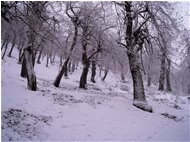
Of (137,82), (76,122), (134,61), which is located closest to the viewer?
(76,122)

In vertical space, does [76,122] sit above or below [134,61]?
below

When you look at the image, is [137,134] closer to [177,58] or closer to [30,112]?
[30,112]

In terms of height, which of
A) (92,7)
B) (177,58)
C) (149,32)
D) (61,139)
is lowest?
(61,139)

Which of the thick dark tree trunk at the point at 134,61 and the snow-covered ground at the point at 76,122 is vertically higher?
the thick dark tree trunk at the point at 134,61

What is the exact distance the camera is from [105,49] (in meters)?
20.7

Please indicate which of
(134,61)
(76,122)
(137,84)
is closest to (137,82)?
(137,84)

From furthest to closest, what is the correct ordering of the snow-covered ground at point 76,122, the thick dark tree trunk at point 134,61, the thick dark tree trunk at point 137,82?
the thick dark tree trunk at point 137,82
the thick dark tree trunk at point 134,61
the snow-covered ground at point 76,122

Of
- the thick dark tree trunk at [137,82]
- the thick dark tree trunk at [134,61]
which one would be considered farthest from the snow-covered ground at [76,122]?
the thick dark tree trunk at [137,82]

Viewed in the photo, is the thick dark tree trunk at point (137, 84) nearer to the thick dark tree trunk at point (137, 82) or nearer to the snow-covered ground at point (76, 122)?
the thick dark tree trunk at point (137, 82)

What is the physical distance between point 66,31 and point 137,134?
13217mm

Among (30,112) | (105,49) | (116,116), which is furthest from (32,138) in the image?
(105,49)

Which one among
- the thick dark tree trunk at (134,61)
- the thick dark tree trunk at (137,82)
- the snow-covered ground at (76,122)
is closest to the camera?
the snow-covered ground at (76,122)

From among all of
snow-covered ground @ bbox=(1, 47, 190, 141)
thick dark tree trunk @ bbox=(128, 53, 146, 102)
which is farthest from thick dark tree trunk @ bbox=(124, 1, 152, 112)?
snow-covered ground @ bbox=(1, 47, 190, 141)

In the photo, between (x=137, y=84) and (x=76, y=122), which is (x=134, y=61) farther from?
(x=76, y=122)
